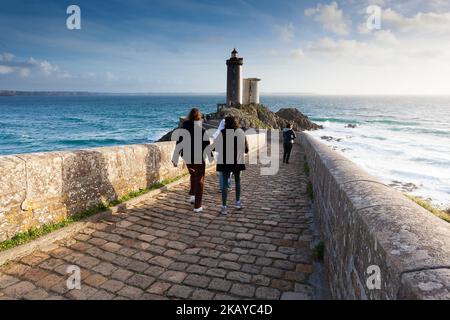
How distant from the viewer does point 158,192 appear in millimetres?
6945

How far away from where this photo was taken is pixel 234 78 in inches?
1847

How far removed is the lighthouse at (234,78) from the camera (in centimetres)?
4631

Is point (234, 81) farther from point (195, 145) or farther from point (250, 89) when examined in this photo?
point (195, 145)

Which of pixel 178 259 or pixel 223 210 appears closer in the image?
pixel 178 259

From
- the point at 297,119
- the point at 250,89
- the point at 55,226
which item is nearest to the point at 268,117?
the point at 297,119

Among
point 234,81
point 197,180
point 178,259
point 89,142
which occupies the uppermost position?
point 234,81

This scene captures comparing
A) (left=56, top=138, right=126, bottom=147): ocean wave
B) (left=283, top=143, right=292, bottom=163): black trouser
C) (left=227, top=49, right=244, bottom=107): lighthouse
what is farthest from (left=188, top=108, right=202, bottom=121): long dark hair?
(left=227, top=49, right=244, bottom=107): lighthouse

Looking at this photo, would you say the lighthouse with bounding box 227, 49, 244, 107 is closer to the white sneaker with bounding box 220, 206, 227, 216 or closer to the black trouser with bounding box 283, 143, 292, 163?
the black trouser with bounding box 283, 143, 292, 163

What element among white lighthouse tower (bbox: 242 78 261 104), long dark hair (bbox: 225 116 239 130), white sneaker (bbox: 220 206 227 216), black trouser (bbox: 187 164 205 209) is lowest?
white sneaker (bbox: 220 206 227 216)

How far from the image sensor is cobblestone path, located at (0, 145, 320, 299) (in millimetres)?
3256

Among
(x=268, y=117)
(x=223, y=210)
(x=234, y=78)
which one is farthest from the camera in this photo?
(x=234, y=78)

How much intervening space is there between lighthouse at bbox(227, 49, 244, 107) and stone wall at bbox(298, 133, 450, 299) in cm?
4490

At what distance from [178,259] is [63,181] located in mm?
2216

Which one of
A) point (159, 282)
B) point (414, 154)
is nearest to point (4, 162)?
point (159, 282)
